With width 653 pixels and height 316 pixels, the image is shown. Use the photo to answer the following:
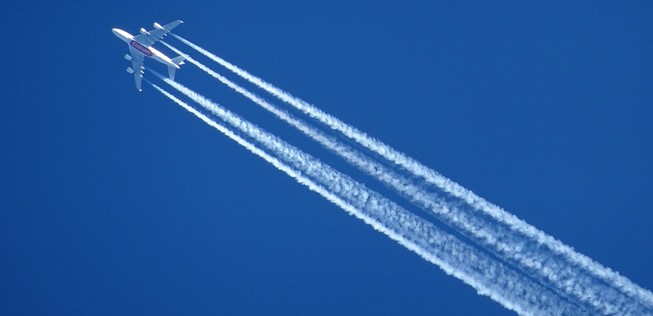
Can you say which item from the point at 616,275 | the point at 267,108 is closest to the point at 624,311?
the point at 616,275

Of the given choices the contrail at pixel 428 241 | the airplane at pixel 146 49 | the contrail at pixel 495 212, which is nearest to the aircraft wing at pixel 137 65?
the airplane at pixel 146 49

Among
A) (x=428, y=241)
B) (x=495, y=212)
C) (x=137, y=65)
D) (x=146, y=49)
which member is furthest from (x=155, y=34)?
(x=495, y=212)

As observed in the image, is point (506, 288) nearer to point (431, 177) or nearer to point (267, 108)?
point (431, 177)

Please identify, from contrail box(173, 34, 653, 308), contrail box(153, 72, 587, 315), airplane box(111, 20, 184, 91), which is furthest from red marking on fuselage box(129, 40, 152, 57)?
contrail box(153, 72, 587, 315)

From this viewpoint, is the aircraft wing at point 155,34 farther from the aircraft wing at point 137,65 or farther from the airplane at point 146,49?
the aircraft wing at point 137,65

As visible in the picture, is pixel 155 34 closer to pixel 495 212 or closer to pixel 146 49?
pixel 146 49

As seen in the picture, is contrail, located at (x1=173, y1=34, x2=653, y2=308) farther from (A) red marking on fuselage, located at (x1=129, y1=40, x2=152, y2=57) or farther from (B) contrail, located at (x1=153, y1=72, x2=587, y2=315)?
(A) red marking on fuselage, located at (x1=129, y1=40, x2=152, y2=57)

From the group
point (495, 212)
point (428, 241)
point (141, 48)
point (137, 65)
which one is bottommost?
point (428, 241)
